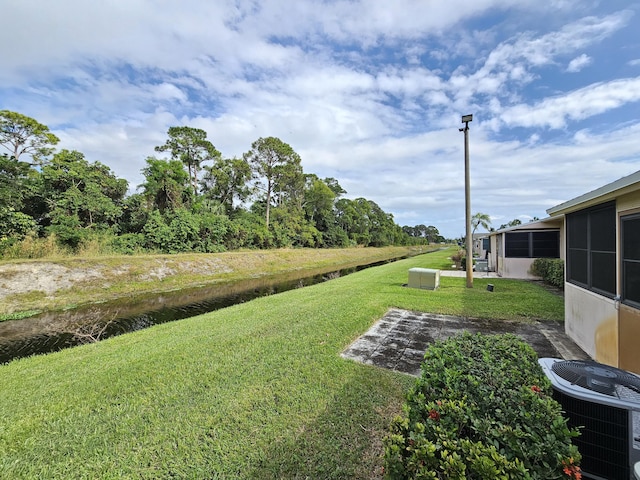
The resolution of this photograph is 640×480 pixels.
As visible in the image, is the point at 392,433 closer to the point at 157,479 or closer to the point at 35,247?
the point at 157,479

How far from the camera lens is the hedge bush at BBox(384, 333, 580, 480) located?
117cm

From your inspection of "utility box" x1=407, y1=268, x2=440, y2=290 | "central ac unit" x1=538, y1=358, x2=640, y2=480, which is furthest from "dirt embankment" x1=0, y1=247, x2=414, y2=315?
"central ac unit" x1=538, y1=358, x2=640, y2=480

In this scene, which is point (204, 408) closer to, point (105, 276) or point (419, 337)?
point (419, 337)

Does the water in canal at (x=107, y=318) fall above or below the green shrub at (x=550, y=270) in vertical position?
below

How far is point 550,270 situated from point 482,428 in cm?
1161

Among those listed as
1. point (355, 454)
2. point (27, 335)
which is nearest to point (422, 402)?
point (355, 454)

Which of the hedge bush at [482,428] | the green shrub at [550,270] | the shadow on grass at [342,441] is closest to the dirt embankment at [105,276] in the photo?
the shadow on grass at [342,441]

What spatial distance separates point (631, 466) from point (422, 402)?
1093 mm

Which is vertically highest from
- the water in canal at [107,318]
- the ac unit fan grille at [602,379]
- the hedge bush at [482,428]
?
the ac unit fan grille at [602,379]

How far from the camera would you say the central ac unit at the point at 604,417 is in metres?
1.49

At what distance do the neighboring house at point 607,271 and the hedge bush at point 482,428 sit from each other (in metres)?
2.02

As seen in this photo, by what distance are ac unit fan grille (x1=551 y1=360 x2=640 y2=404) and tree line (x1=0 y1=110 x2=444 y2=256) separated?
18665 mm

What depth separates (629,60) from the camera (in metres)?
5.37

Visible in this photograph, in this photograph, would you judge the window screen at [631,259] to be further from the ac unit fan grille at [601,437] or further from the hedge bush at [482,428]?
the ac unit fan grille at [601,437]
